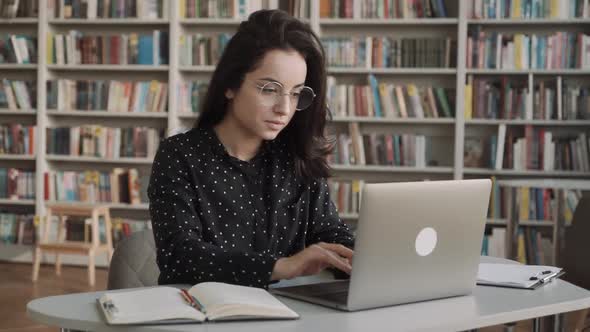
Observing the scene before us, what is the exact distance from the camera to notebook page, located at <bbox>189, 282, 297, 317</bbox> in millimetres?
1317

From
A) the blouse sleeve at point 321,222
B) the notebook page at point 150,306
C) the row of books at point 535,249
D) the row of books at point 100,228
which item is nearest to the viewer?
the notebook page at point 150,306

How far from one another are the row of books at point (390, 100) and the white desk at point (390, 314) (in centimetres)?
381

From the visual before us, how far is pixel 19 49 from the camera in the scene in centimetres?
584

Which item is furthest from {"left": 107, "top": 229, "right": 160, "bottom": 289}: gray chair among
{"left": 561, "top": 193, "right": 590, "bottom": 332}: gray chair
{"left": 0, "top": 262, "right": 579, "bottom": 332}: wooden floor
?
{"left": 0, "top": 262, "right": 579, "bottom": 332}: wooden floor

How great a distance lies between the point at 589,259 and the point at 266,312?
2.23m

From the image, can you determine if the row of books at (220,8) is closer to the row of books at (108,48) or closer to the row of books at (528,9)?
the row of books at (108,48)

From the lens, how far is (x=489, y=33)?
5.40 meters

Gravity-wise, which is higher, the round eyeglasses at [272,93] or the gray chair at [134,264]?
the round eyeglasses at [272,93]

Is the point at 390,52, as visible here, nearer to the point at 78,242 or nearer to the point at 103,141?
the point at 103,141

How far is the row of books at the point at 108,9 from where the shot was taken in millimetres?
5688

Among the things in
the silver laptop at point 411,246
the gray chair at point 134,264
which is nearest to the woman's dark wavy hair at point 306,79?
the gray chair at point 134,264

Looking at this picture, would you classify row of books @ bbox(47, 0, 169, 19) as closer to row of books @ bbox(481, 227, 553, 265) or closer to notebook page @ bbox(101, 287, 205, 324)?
row of books @ bbox(481, 227, 553, 265)

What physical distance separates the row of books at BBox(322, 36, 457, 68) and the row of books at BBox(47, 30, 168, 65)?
1.18 meters

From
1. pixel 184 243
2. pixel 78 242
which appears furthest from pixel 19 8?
pixel 184 243
